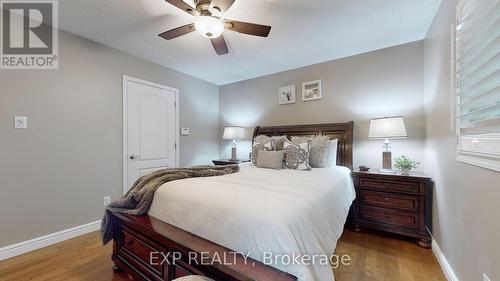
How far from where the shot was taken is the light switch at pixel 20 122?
2.17 m

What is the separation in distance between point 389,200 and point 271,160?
4.81 ft

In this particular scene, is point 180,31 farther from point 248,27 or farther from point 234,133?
point 234,133

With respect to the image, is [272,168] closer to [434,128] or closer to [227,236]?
[227,236]

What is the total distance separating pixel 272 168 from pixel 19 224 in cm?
280

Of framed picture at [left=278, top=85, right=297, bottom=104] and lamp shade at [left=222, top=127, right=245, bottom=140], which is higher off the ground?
framed picture at [left=278, top=85, right=297, bottom=104]

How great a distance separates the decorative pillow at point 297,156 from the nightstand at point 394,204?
668mm

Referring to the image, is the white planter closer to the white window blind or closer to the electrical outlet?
the white window blind

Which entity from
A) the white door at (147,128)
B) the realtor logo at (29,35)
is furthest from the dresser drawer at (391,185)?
the realtor logo at (29,35)

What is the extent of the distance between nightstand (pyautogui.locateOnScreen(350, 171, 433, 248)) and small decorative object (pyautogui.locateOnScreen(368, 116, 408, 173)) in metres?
0.31

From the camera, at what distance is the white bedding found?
3.44 ft

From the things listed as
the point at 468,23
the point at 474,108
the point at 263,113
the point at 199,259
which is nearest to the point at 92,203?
the point at 199,259

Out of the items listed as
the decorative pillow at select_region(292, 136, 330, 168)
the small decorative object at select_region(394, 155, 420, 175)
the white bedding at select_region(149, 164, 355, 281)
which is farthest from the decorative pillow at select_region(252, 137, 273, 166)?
the small decorative object at select_region(394, 155, 420, 175)

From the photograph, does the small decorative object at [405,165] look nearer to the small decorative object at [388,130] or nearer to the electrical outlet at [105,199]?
the small decorative object at [388,130]

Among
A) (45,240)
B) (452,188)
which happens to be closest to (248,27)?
(452,188)
